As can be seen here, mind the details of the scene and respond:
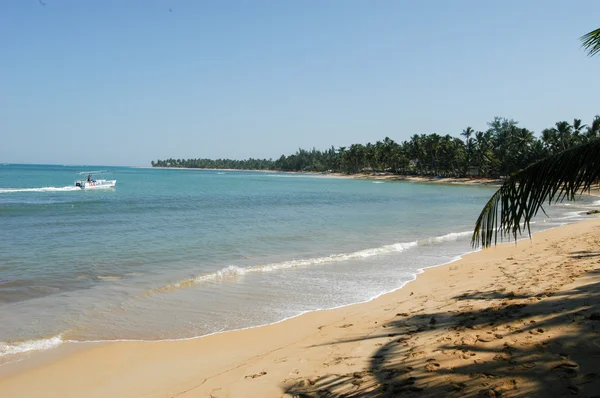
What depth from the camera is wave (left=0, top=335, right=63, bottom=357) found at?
21.2ft

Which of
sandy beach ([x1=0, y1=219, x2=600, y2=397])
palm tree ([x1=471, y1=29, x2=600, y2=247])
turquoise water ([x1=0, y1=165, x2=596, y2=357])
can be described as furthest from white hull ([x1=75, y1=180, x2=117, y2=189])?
palm tree ([x1=471, y1=29, x2=600, y2=247])

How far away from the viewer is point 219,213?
29.6 m

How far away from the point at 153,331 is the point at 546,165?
6.34 m

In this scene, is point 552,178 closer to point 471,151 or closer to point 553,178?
point 553,178

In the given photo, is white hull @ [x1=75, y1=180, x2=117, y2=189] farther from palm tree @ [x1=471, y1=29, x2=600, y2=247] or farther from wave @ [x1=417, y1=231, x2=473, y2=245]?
palm tree @ [x1=471, y1=29, x2=600, y2=247]

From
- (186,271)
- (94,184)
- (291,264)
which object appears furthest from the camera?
(94,184)

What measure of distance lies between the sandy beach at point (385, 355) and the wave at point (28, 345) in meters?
0.26

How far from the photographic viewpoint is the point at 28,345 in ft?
21.9

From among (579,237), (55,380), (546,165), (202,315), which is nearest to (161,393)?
(55,380)

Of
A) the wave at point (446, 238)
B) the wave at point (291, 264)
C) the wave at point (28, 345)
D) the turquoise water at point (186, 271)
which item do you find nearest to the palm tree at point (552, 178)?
the turquoise water at point (186, 271)

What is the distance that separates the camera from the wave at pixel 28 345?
645cm

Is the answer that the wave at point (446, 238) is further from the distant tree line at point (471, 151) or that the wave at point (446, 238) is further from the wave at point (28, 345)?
the distant tree line at point (471, 151)

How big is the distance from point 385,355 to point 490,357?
1189mm

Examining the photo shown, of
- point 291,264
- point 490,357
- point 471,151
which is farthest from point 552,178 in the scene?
point 471,151
